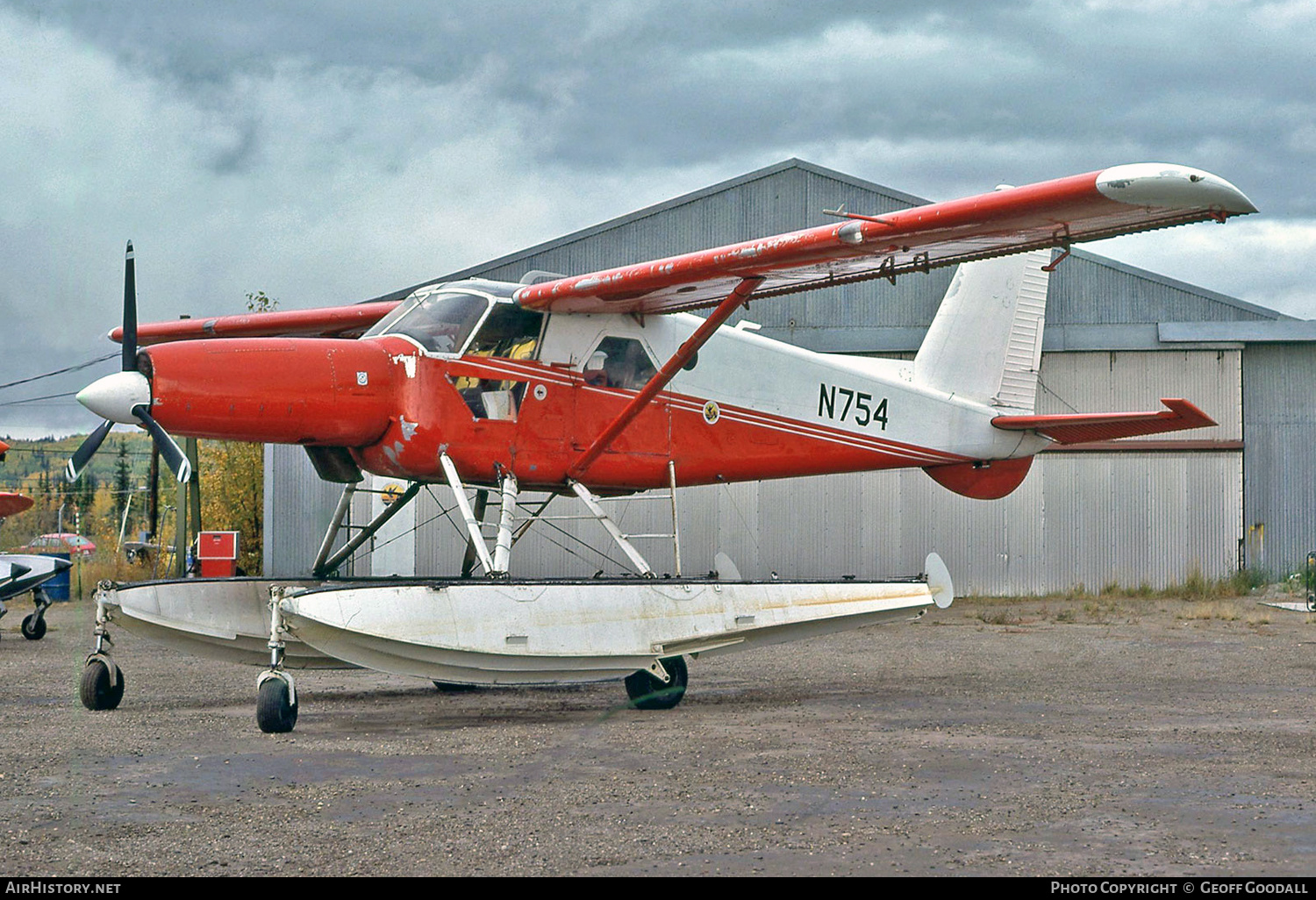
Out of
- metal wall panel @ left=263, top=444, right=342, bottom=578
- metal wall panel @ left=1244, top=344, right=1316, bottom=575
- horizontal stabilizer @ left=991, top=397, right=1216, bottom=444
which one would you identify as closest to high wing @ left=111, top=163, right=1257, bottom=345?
horizontal stabilizer @ left=991, top=397, right=1216, bottom=444

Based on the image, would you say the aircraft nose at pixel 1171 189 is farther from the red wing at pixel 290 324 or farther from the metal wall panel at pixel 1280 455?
the metal wall panel at pixel 1280 455

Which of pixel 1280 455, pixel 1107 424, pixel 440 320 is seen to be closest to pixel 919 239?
pixel 440 320

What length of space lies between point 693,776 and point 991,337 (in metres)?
8.72

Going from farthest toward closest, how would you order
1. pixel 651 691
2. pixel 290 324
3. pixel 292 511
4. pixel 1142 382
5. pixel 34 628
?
pixel 292 511
pixel 1142 382
pixel 34 628
pixel 290 324
pixel 651 691

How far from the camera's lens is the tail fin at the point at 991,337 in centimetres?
1402

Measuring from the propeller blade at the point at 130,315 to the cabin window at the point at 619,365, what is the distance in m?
3.78

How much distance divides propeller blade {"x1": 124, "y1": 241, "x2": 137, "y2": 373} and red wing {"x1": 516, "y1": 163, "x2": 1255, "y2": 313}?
3.08 metres

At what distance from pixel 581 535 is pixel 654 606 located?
12.7m

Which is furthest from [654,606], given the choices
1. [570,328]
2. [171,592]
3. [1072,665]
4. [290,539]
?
[290,539]

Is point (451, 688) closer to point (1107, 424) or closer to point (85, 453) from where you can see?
point (85, 453)

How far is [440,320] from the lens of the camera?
426 inches

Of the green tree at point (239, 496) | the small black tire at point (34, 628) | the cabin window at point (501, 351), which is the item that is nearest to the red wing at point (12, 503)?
the small black tire at point (34, 628)

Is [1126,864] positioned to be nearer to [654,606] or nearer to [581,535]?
[654,606]
